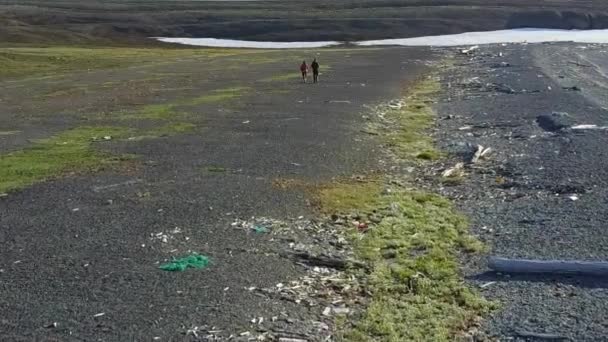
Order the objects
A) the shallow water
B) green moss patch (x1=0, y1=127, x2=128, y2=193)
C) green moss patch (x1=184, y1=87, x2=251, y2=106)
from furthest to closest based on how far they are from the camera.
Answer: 1. the shallow water
2. green moss patch (x1=184, y1=87, x2=251, y2=106)
3. green moss patch (x1=0, y1=127, x2=128, y2=193)

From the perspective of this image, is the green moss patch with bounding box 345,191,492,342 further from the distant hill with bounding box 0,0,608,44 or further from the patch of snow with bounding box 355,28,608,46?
the distant hill with bounding box 0,0,608,44

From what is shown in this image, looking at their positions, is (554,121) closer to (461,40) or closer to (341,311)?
(341,311)

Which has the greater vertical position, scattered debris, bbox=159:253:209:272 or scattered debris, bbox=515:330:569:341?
scattered debris, bbox=515:330:569:341

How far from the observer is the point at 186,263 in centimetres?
1230

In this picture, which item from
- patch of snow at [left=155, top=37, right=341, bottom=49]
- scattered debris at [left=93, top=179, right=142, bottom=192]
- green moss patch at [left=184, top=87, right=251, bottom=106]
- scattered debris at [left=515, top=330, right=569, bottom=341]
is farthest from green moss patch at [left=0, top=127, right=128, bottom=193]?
patch of snow at [left=155, top=37, right=341, bottom=49]

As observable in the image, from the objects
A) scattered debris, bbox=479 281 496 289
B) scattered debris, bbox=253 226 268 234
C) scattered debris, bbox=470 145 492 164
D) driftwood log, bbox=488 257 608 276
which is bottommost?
scattered debris, bbox=470 145 492 164

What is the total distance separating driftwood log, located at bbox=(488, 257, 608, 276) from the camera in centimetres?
1173

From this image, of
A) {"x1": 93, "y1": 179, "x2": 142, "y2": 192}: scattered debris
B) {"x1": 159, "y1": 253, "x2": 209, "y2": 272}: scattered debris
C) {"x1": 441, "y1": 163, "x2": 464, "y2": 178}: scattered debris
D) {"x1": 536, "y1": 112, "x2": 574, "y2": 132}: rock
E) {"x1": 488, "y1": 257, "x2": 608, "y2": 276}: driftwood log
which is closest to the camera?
{"x1": 488, "y1": 257, "x2": 608, "y2": 276}: driftwood log

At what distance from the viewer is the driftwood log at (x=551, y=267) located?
462 inches

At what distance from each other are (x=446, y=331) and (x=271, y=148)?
43.9 ft

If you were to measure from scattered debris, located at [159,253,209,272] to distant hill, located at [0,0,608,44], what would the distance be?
9658 centimetres

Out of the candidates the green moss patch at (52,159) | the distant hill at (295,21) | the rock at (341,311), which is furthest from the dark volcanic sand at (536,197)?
the distant hill at (295,21)

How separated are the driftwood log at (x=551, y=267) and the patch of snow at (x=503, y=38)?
284ft

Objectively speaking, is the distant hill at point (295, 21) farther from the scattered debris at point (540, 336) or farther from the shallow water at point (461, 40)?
the scattered debris at point (540, 336)
